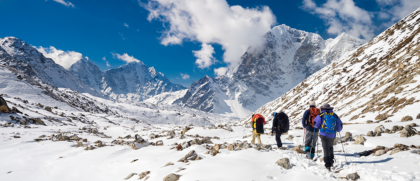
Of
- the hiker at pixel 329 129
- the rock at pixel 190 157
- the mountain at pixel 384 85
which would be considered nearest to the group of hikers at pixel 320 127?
the hiker at pixel 329 129

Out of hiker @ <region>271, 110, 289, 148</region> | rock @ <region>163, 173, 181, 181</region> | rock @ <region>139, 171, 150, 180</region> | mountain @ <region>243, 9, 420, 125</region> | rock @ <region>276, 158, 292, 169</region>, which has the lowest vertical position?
rock @ <region>139, 171, 150, 180</region>

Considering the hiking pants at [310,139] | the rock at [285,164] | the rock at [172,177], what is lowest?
the rock at [172,177]

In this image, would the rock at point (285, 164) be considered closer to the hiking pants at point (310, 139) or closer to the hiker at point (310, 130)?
the hiker at point (310, 130)

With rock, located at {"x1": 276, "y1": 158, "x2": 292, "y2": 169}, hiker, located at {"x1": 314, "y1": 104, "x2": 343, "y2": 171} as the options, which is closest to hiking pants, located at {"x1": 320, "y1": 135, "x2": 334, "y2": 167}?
hiker, located at {"x1": 314, "y1": 104, "x2": 343, "y2": 171}

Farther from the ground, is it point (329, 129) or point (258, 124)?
point (258, 124)

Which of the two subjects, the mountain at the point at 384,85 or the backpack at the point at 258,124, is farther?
the mountain at the point at 384,85

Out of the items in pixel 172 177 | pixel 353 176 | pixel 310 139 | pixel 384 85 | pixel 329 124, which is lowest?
pixel 172 177

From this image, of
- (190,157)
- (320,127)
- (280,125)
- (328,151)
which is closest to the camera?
(328,151)

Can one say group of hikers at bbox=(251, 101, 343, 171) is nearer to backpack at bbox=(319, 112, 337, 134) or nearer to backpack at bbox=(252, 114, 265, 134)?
backpack at bbox=(319, 112, 337, 134)

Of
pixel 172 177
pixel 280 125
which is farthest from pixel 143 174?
pixel 280 125

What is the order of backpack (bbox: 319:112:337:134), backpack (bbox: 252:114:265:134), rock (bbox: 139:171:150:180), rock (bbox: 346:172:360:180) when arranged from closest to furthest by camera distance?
rock (bbox: 346:172:360:180), rock (bbox: 139:171:150:180), backpack (bbox: 319:112:337:134), backpack (bbox: 252:114:265:134)

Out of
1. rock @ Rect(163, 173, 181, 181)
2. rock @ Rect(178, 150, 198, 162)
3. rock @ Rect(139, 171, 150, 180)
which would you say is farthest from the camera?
rock @ Rect(178, 150, 198, 162)

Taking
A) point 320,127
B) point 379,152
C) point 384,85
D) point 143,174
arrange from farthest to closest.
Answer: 1. point 384,85
2. point 320,127
3. point 379,152
4. point 143,174

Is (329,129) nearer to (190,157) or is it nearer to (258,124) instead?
(258,124)
